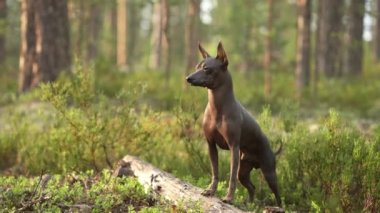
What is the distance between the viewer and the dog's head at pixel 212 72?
4.89m

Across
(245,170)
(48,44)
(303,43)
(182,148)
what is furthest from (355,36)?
(245,170)

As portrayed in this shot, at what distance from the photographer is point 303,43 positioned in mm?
14016

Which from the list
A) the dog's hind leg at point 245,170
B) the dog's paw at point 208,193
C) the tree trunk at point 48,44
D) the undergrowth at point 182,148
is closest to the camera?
the dog's paw at point 208,193

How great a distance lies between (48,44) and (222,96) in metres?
8.52

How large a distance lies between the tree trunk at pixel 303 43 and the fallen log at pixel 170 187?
8.55 metres

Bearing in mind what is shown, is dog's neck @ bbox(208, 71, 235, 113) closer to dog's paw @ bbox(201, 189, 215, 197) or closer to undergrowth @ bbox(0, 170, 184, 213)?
dog's paw @ bbox(201, 189, 215, 197)

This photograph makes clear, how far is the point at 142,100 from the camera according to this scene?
13.5m

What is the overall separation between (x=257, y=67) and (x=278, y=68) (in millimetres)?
4238

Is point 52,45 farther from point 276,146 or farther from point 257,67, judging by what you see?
point 257,67

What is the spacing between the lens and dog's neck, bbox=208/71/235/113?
5039mm

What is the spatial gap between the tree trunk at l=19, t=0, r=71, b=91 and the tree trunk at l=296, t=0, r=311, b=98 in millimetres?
6025

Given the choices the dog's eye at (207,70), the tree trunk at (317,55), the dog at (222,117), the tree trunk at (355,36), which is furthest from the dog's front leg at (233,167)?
the tree trunk at (355,36)

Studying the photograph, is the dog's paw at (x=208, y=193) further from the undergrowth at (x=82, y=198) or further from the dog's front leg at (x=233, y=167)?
the undergrowth at (x=82, y=198)

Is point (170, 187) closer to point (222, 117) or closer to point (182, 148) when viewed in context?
point (222, 117)
